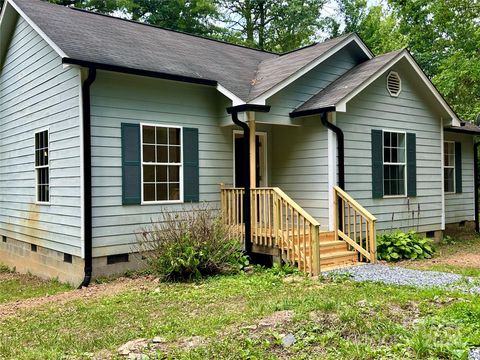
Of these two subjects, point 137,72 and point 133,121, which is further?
point 133,121

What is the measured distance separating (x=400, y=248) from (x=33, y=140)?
312 inches

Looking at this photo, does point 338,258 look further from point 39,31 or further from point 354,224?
point 39,31

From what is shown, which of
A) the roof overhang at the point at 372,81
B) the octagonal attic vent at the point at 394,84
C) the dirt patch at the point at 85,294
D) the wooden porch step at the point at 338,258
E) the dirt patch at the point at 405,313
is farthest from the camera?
the octagonal attic vent at the point at 394,84

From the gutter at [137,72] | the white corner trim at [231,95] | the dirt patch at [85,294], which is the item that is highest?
the gutter at [137,72]

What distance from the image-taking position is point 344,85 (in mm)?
9531

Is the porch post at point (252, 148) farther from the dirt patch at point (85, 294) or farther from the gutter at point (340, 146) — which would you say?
the dirt patch at point (85, 294)

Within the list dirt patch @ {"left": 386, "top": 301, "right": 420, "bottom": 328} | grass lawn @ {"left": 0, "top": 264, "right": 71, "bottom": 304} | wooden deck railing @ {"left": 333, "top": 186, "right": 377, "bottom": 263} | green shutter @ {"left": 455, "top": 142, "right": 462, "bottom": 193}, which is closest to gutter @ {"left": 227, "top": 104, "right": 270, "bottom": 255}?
wooden deck railing @ {"left": 333, "top": 186, "right": 377, "bottom": 263}

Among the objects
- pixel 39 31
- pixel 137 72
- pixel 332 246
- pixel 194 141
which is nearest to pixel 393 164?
pixel 332 246

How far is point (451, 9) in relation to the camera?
15.2 metres

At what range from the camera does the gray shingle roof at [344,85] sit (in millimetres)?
8945

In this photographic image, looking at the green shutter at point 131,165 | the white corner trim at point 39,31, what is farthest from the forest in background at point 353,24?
the white corner trim at point 39,31

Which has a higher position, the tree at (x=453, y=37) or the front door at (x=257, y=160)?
the tree at (x=453, y=37)

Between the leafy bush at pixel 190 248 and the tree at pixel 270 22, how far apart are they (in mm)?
18092

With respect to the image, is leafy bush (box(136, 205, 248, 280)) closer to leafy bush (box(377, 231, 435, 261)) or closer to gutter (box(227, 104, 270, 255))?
gutter (box(227, 104, 270, 255))
